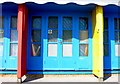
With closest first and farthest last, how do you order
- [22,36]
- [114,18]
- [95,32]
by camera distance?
1. [22,36]
2. [95,32]
3. [114,18]

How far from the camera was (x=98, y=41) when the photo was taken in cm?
892

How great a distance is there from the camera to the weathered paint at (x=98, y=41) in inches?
345

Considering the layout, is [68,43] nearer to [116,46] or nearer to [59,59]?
[59,59]

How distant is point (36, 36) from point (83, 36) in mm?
1990

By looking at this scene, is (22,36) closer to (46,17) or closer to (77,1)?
(46,17)

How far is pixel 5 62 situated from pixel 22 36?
1737 mm

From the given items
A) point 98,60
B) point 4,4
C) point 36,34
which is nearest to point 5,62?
point 36,34

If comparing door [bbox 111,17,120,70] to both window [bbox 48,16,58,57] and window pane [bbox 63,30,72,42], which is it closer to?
window pane [bbox 63,30,72,42]

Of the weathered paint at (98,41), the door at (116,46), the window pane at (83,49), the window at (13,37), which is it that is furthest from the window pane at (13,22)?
the door at (116,46)

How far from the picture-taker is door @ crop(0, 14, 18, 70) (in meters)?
9.66

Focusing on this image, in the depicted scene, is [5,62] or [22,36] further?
[5,62]

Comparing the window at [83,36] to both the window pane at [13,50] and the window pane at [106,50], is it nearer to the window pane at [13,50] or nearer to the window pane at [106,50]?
the window pane at [106,50]

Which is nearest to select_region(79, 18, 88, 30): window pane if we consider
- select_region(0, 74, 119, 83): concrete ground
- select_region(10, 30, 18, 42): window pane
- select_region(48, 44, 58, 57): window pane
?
select_region(48, 44, 58, 57): window pane

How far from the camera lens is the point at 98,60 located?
29.2 feet
